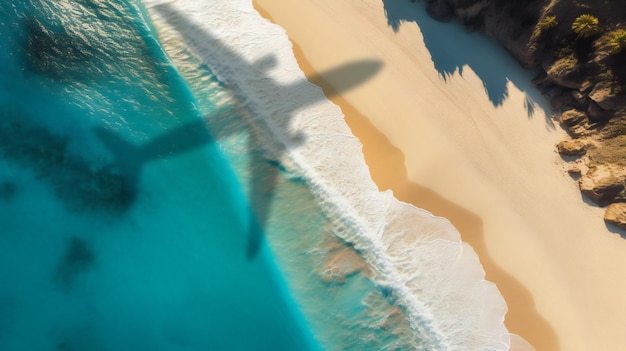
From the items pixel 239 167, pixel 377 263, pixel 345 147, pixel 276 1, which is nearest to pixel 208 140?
pixel 239 167

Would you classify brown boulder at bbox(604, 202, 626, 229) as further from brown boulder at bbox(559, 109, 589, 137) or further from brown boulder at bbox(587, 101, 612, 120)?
brown boulder at bbox(587, 101, 612, 120)

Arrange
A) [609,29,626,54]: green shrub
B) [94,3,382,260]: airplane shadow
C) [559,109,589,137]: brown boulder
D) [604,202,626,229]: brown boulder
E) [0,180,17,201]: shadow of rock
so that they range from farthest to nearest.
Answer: [94,3,382,260]: airplane shadow < [0,180,17,201]: shadow of rock < [559,109,589,137]: brown boulder < [604,202,626,229]: brown boulder < [609,29,626,54]: green shrub

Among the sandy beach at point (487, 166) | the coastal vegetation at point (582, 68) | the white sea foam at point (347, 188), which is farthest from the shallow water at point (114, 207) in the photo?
the coastal vegetation at point (582, 68)

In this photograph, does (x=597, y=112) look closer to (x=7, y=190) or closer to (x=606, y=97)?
(x=606, y=97)

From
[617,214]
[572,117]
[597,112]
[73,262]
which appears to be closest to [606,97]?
[597,112]

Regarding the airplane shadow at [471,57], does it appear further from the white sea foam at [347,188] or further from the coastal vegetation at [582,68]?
the white sea foam at [347,188]

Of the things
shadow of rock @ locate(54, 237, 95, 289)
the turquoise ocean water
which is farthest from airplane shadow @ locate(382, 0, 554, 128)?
shadow of rock @ locate(54, 237, 95, 289)
